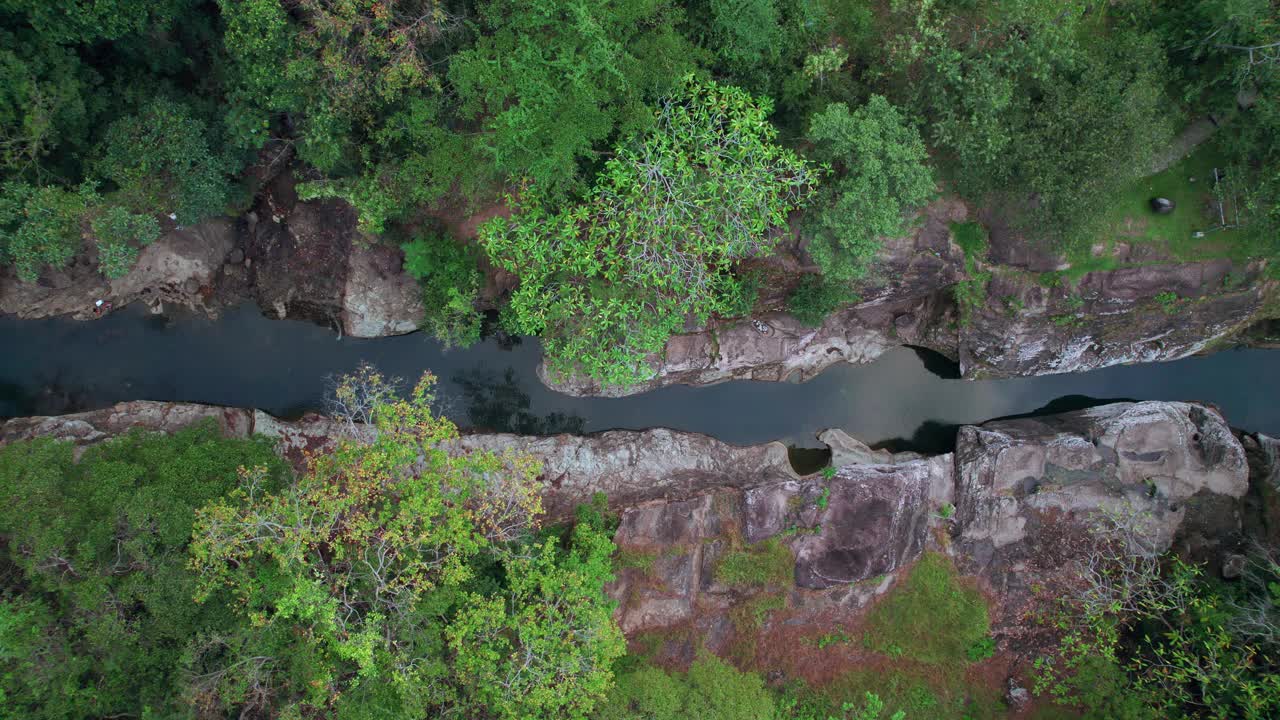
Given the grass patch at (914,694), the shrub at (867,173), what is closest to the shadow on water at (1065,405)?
the grass patch at (914,694)

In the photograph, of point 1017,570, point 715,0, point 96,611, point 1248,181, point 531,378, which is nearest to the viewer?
point 96,611

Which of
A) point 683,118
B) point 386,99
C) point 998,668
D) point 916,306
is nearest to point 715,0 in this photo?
point 683,118

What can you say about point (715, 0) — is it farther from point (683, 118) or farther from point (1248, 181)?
point (1248, 181)

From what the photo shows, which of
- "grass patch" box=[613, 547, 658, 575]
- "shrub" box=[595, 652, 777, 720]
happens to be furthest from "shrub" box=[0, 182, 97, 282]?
"shrub" box=[595, 652, 777, 720]

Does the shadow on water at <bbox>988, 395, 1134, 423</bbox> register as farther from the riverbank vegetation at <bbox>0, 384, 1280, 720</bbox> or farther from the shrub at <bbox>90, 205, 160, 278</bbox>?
the shrub at <bbox>90, 205, 160, 278</bbox>

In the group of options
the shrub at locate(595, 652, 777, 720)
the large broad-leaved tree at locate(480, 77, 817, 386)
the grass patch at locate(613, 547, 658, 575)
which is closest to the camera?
the large broad-leaved tree at locate(480, 77, 817, 386)

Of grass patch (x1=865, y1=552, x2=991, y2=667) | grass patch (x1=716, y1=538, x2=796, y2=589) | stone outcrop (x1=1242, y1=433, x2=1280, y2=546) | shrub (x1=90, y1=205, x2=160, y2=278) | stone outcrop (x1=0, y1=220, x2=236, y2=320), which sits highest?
shrub (x1=90, y1=205, x2=160, y2=278)

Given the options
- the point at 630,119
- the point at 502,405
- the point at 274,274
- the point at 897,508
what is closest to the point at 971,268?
the point at 897,508
